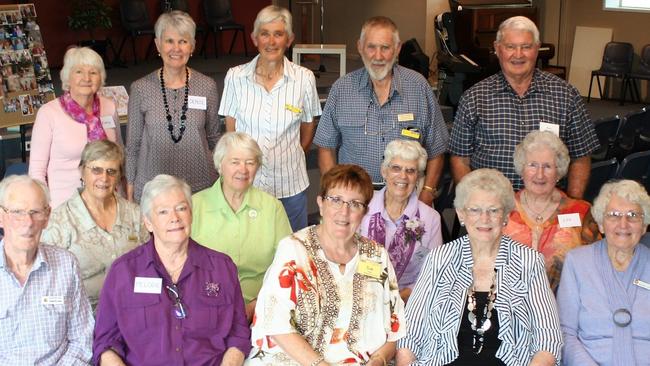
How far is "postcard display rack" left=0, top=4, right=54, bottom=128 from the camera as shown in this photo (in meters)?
6.51

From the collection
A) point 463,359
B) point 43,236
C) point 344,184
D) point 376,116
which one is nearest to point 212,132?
point 376,116

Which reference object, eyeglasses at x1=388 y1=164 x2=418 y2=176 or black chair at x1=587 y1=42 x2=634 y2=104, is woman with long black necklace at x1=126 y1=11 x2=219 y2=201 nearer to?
eyeglasses at x1=388 y1=164 x2=418 y2=176

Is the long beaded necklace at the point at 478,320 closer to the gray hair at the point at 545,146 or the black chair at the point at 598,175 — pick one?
the gray hair at the point at 545,146

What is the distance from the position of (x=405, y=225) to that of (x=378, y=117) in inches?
25.6

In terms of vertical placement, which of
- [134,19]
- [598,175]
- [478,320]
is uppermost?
[134,19]

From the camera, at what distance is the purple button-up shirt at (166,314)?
300cm

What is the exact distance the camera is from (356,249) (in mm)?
3203

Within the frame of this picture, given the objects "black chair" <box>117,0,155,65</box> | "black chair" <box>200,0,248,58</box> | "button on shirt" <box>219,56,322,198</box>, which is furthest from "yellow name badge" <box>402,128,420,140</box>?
"black chair" <box>200,0,248,58</box>

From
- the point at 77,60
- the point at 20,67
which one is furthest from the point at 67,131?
the point at 20,67

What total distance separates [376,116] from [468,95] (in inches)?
17.8

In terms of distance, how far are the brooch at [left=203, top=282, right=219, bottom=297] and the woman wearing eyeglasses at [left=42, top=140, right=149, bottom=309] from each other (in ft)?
2.25

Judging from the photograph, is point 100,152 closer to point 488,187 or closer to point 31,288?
point 31,288

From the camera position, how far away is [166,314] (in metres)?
3.01

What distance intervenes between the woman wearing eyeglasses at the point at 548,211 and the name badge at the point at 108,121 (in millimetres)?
1962
